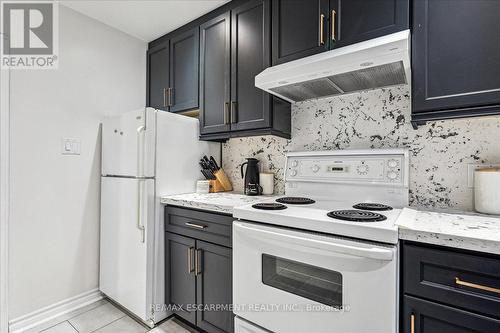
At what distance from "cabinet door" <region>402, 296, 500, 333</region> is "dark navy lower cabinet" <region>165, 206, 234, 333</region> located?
35.1 inches

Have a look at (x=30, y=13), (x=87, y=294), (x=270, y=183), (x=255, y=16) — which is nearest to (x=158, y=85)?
(x=30, y=13)

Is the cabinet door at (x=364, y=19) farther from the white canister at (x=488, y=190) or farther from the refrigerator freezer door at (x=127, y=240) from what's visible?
the refrigerator freezer door at (x=127, y=240)

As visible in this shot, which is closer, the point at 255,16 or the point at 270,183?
the point at 255,16

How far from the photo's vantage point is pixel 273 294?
1.21m

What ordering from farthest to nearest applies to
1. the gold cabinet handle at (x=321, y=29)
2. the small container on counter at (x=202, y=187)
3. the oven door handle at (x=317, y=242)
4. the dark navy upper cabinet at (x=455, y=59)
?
the small container on counter at (x=202, y=187), the gold cabinet handle at (x=321, y=29), the dark navy upper cabinet at (x=455, y=59), the oven door handle at (x=317, y=242)

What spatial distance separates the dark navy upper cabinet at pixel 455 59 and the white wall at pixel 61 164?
7.61ft

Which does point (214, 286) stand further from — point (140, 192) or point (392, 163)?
point (392, 163)

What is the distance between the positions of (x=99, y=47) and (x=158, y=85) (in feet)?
1.81

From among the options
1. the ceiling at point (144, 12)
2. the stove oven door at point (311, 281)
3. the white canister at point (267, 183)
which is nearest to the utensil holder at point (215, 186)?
the white canister at point (267, 183)

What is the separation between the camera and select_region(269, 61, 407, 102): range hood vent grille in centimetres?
128

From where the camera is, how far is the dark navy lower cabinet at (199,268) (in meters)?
1.48

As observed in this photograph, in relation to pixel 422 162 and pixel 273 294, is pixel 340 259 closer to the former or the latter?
pixel 273 294

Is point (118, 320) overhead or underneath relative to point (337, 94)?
underneath

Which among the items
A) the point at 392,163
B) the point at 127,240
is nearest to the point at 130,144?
the point at 127,240
